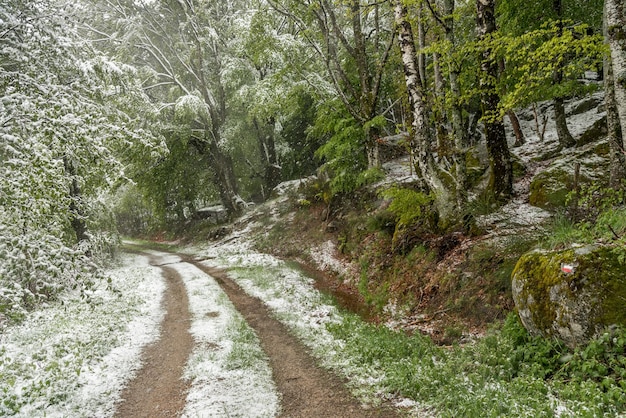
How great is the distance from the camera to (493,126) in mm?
10281

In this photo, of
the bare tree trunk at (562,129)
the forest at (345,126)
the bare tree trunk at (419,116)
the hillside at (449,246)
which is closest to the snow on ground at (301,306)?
the hillside at (449,246)

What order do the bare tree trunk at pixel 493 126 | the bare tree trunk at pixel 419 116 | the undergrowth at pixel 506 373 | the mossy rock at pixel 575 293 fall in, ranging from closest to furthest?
the undergrowth at pixel 506 373 → the mossy rock at pixel 575 293 → the bare tree trunk at pixel 493 126 → the bare tree trunk at pixel 419 116

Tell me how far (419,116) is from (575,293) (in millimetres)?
6814

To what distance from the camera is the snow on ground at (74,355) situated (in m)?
6.50

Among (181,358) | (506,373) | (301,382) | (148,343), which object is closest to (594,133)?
(506,373)

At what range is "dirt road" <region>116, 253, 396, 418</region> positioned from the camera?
6.02 metres

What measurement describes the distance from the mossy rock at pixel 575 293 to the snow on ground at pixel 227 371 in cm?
469

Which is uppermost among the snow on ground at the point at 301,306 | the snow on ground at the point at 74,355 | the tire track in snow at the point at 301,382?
the snow on ground at the point at 74,355

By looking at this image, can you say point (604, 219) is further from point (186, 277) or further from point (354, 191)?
point (186, 277)

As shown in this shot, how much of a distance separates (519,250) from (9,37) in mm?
11248

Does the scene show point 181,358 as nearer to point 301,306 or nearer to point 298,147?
point 301,306

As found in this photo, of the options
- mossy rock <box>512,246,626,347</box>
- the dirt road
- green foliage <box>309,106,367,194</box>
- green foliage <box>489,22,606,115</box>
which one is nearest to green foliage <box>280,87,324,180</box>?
green foliage <box>309,106,367,194</box>

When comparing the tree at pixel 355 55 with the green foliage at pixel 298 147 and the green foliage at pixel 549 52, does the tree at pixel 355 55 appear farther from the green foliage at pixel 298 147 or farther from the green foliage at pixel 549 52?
the green foliage at pixel 298 147

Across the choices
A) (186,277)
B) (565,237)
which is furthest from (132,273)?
(565,237)
